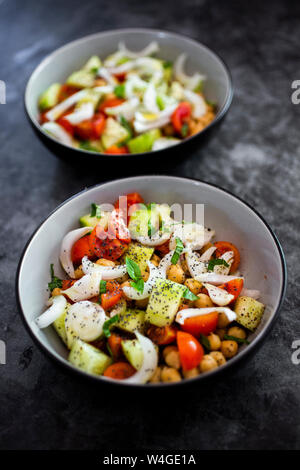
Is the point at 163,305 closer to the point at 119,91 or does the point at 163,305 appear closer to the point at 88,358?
the point at 88,358

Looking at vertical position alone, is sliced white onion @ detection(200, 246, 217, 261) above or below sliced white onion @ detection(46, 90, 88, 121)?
below

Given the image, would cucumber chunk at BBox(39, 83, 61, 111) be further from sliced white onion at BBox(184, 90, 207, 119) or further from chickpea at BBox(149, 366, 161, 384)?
chickpea at BBox(149, 366, 161, 384)


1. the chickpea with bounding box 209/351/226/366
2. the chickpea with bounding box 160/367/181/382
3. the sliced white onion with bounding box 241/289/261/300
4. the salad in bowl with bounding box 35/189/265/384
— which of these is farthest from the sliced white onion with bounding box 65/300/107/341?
the sliced white onion with bounding box 241/289/261/300

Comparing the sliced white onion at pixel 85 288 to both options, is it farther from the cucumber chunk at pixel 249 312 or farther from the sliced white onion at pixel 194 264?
the cucumber chunk at pixel 249 312

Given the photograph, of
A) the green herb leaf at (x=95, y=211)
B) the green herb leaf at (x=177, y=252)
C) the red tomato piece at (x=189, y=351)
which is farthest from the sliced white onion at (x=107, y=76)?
the red tomato piece at (x=189, y=351)

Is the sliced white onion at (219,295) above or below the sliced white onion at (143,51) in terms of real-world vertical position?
below

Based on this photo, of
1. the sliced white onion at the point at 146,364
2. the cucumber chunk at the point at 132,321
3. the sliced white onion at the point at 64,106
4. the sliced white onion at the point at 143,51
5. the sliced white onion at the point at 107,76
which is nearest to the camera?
the sliced white onion at the point at 146,364

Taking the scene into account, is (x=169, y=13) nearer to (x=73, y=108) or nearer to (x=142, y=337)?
(x=73, y=108)
